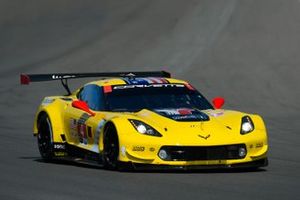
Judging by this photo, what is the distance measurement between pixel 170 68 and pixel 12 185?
13.4 m

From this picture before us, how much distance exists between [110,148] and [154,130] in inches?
24.6

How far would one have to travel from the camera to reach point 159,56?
2459 cm

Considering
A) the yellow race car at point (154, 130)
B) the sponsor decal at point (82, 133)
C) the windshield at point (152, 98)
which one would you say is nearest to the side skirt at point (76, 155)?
the yellow race car at point (154, 130)

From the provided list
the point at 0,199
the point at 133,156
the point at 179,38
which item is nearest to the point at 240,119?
the point at 133,156

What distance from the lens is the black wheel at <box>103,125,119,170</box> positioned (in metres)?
11.7

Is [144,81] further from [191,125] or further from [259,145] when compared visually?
[259,145]

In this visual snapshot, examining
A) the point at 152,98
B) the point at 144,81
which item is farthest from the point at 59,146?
the point at 152,98

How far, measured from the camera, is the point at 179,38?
2522cm

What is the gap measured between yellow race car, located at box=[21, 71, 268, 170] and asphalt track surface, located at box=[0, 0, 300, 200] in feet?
0.59

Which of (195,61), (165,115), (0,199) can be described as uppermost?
(195,61)

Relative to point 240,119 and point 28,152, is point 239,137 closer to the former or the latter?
point 240,119

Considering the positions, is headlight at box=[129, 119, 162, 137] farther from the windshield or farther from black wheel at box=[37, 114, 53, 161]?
black wheel at box=[37, 114, 53, 161]

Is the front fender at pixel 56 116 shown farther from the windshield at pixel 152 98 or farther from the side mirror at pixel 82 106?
the windshield at pixel 152 98

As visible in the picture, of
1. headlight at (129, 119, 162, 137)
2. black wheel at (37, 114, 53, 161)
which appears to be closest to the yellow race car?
headlight at (129, 119, 162, 137)
